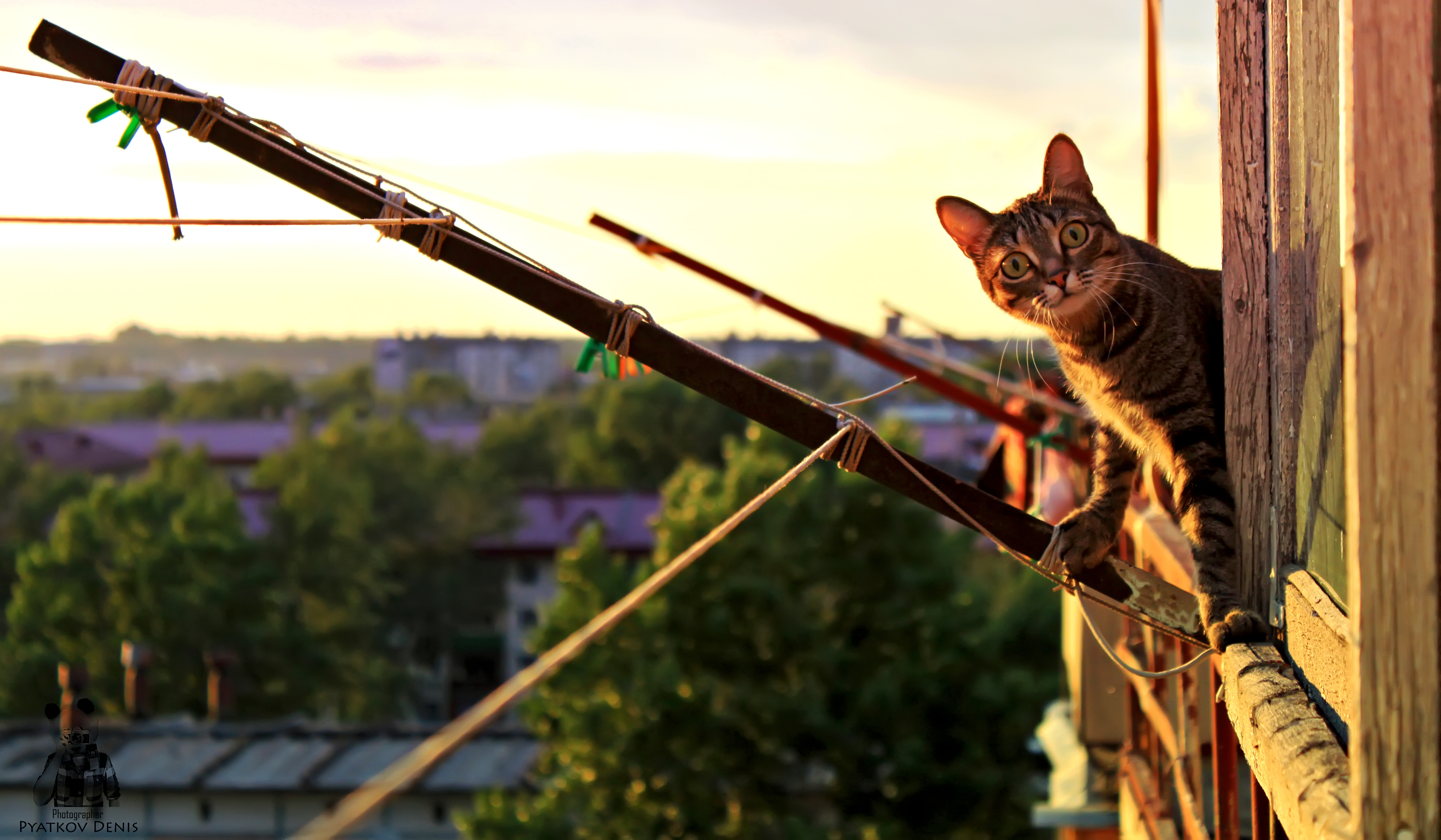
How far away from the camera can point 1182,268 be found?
3.88 meters

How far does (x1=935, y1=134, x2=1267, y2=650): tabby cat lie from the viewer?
3297 mm

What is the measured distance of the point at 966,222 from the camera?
12.4 ft

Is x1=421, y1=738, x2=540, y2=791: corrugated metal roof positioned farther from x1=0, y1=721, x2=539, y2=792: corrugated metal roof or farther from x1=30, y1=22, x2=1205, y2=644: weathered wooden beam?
x1=30, y1=22, x2=1205, y2=644: weathered wooden beam

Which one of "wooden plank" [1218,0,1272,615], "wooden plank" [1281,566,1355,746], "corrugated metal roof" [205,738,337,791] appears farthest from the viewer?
"corrugated metal roof" [205,738,337,791]

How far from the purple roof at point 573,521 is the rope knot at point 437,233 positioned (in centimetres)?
4948

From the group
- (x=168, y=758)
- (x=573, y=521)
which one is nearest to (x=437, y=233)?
(x=168, y=758)

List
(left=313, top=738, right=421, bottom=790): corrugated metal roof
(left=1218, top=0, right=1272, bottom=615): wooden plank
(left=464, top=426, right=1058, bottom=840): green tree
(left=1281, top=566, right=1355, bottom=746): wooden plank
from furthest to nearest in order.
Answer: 1. (left=313, top=738, right=421, bottom=790): corrugated metal roof
2. (left=464, top=426, right=1058, bottom=840): green tree
3. (left=1218, top=0, right=1272, bottom=615): wooden plank
4. (left=1281, top=566, right=1355, bottom=746): wooden plank

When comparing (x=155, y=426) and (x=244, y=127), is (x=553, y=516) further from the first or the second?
(x=244, y=127)

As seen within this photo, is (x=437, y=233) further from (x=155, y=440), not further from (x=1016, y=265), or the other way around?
(x=155, y=440)

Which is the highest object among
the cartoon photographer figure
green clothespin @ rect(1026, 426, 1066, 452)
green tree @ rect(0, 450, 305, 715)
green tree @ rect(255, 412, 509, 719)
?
green tree @ rect(255, 412, 509, 719)

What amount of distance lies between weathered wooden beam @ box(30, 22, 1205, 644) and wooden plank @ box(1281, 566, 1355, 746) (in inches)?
18.4

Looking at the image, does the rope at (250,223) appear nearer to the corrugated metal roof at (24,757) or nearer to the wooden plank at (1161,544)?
the wooden plank at (1161,544)

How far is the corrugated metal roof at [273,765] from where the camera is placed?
29.1 metres

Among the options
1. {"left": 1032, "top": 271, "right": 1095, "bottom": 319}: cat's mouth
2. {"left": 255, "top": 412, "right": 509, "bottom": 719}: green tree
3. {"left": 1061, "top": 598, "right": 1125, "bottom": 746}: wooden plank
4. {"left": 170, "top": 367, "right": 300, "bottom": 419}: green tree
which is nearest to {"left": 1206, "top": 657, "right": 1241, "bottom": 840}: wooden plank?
{"left": 1032, "top": 271, "right": 1095, "bottom": 319}: cat's mouth
